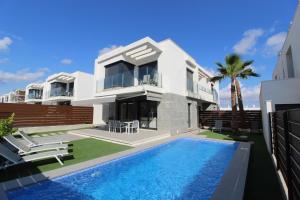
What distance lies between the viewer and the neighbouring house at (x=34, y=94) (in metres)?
49.2

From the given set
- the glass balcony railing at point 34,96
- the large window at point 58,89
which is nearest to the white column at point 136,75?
the large window at point 58,89

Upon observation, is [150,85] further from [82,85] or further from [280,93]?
[82,85]

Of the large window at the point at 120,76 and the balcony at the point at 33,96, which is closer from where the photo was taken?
the large window at the point at 120,76

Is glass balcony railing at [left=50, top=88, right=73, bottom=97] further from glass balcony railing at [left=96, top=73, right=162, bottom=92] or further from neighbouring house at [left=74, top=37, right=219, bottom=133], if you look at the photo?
glass balcony railing at [left=96, top=73, right=162, bottom=92]

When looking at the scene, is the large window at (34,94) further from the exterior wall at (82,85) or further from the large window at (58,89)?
the exterior wall at (82,85)

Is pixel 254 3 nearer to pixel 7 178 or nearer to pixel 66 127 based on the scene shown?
pixel 7 178

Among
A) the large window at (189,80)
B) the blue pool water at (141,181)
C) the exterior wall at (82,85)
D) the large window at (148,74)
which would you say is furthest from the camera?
the exterior wall at (82,85)

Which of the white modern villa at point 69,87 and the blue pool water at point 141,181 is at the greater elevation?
the white modern villa at point 69,87

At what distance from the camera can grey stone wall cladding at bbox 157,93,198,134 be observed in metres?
20.7

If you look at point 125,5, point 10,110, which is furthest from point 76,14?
point 10,110

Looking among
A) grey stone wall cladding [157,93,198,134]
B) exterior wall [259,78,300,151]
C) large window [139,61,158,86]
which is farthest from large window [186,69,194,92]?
exterior wall [259,78,300,151]

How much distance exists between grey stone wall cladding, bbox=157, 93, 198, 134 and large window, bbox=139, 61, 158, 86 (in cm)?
252

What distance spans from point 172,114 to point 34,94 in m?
49.0

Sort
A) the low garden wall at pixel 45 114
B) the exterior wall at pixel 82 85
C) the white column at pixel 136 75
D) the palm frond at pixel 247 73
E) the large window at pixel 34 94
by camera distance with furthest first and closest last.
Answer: the large window at pixel 34 94 → the exterior wall at pixel 82 85 → the white column at pixel 136 75 → the low garden wall at pixel 45 114 → the palm frond at pixel 247 73
